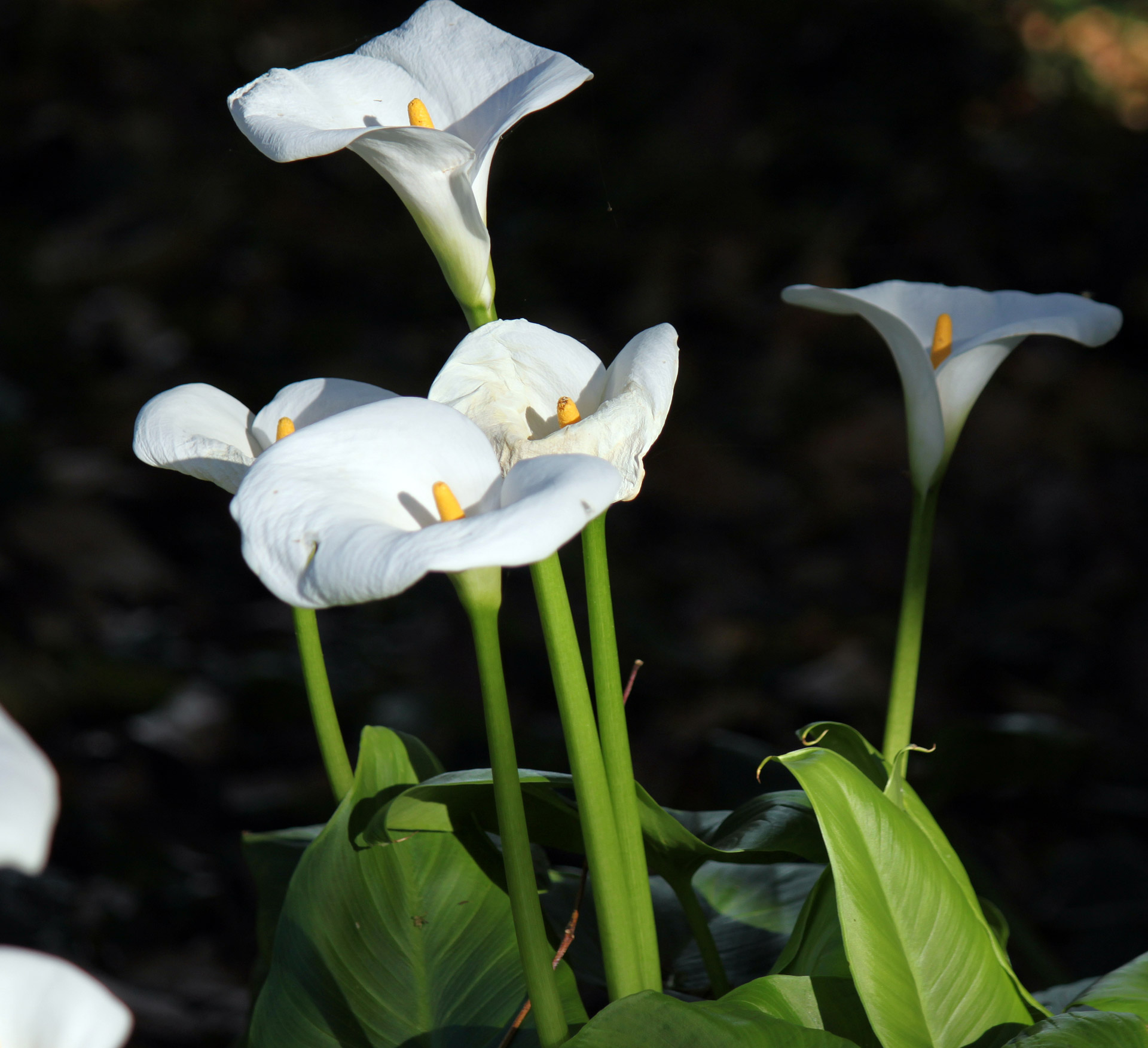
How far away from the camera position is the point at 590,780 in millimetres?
304

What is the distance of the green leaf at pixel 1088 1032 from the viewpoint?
0.97 ft

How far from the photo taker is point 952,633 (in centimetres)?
124

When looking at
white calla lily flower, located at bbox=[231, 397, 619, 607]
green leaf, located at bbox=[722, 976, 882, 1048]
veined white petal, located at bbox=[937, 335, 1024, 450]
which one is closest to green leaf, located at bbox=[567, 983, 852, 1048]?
green leaf, located at bbox=[722, 976, 882, 1048]

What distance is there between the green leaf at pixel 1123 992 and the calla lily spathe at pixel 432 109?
0.96 feet

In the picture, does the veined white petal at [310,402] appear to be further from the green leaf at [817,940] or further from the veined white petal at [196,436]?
the green leaf at [817,940]

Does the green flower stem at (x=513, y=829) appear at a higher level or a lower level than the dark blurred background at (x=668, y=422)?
higher

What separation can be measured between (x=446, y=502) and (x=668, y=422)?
51.9 inches

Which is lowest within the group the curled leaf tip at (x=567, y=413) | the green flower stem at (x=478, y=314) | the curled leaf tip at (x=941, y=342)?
the curled leaf tip at (x=941, y=342)

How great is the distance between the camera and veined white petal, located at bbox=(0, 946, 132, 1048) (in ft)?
0.72

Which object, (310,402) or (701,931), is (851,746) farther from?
(310,402)

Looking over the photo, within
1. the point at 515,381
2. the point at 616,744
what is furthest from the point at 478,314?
the point at 616,744

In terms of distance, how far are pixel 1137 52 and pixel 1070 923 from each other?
1.94 metres

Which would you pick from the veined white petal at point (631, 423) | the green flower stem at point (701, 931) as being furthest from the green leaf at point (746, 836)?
the veined white petal at point (631, 423)

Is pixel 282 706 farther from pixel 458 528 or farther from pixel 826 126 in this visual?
pixel 826 126
